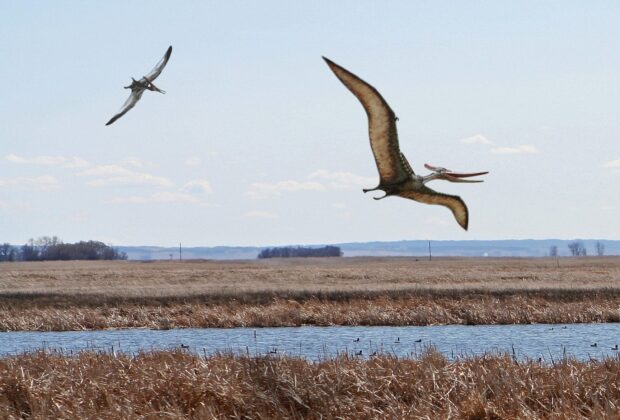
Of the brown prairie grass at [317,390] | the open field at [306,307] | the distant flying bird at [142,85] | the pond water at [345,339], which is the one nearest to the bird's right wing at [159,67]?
the distant flying bird at [142,85]

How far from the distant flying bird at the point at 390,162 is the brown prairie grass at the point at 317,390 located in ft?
27.2

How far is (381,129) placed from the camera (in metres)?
6.94

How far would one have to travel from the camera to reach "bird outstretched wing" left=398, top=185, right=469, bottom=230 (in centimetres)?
755

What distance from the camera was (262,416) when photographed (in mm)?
15938

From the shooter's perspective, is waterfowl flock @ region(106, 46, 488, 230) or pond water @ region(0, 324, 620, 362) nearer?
waterfowl flock @ region(106, 46, 488, 230)

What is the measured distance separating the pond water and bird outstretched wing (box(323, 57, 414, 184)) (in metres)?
22.8

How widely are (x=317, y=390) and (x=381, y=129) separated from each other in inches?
421

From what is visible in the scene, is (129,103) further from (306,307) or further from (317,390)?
(306,307)

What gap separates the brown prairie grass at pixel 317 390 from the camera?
53.3ft

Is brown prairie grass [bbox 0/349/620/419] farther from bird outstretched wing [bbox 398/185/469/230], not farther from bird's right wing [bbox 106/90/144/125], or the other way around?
bird outstretched wing [bbox 398/185/469/230]

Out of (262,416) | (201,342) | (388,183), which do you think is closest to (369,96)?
(388,183)

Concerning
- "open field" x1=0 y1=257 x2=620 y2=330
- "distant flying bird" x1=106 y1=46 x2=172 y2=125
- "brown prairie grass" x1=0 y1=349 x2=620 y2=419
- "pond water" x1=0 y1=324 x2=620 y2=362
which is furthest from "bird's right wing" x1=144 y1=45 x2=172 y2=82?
"open field" x1=0 y1=257 x2=620 y2=330

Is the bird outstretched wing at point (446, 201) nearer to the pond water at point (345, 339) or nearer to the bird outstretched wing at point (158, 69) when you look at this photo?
the bird outstretched wing at point (158, 69)

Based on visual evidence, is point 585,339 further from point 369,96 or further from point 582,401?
point 369,96
